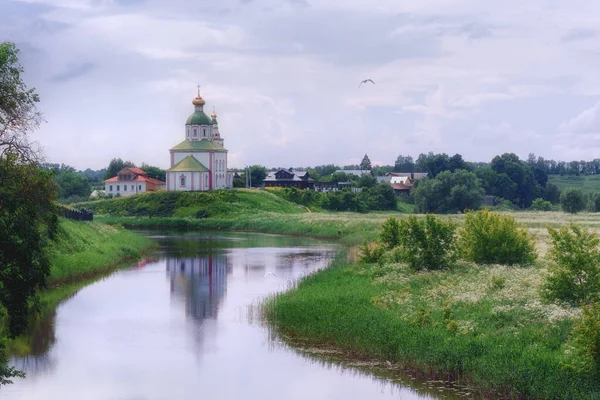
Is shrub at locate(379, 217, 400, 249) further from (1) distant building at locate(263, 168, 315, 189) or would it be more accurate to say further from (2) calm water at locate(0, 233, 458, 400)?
(1) distant building at locate(263, 168, 315, 189)

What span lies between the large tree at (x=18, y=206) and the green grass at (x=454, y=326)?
953 centimetres

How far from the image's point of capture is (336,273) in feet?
131

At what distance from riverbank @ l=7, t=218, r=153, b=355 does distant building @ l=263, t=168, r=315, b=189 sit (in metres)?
85.5

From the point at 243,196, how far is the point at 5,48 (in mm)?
84802

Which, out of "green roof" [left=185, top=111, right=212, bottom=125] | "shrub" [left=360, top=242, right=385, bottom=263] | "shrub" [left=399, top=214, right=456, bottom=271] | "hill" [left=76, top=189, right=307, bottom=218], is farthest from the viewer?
"green roof" [left=185, top=111, right=212, bottom=125]

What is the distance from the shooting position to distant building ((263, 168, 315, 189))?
14838 centimetres

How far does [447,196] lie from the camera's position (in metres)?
117

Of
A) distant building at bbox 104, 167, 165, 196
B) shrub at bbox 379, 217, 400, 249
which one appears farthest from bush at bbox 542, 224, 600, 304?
distant building at bbox 104, 167, 165, 196

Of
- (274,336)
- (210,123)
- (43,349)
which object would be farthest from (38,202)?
(210,123)

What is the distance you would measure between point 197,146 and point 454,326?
97.5 m

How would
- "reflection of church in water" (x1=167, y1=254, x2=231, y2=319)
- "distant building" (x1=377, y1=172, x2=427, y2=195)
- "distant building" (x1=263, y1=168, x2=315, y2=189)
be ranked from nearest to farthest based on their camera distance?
1. "reflection of church in water" (x1=167, y1=254, x2=231, y2=319)
2. "distant building" (x1=263, y1=168, x2=315, y2=189)
3. "distant building" (x1=377, y1=172, x2=427, y2=195)

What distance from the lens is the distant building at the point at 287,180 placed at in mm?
148375

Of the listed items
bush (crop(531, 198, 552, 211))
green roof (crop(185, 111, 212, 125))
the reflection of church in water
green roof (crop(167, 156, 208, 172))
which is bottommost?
the reflection of church in water

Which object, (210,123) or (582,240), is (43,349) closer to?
(582,240)
